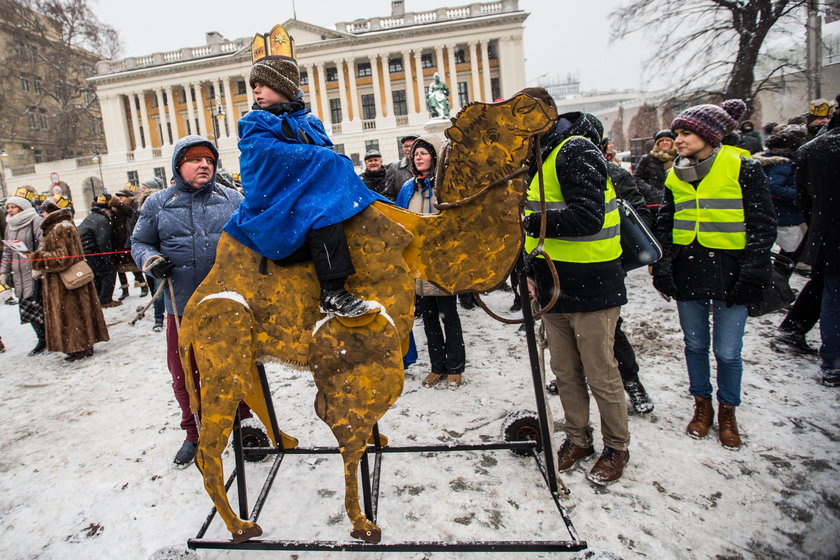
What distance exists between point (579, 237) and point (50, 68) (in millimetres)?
56858

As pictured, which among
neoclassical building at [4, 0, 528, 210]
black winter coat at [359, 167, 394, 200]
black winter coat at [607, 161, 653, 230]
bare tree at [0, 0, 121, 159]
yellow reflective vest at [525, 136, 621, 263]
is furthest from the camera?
neoclassical building at [4, 0, 528, 210]

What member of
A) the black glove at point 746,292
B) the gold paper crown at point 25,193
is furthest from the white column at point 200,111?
the black glove at point 746,292

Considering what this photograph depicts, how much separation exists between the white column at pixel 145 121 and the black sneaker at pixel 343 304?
190 feet

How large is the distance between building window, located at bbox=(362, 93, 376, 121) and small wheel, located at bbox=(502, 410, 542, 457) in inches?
1984

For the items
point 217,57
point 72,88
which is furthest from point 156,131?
point 217,57

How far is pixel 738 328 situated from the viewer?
9.64 feet

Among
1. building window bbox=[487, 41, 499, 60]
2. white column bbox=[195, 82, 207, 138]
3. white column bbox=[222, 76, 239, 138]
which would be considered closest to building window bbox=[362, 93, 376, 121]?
building window bbox=[487, 41, 499, 60]

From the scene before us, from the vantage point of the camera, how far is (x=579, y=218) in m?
2.34

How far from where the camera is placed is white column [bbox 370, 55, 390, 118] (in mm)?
47844

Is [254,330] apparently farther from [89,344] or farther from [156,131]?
[156,131]

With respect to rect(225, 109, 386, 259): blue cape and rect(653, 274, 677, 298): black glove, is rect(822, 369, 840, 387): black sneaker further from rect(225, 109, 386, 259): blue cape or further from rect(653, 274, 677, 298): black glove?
rect(225, 109, 386, 259): blue cape

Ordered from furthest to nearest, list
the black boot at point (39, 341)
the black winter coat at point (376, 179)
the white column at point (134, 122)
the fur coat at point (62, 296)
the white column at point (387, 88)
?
the white column at point (134, 122)
the white column at point (387, 88)
the black winter coat at point (376, 179)
the black boot at point (39, 341)
the fur coat at point (62, 296)

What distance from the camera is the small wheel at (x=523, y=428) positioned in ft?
9.82

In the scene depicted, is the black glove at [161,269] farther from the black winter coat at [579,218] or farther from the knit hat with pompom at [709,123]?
the knit hat with pompom at [709,123]
